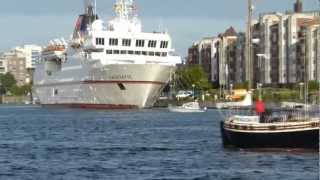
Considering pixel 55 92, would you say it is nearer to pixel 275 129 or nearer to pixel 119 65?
pixel 119 65

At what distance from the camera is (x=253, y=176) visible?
44.8 metres

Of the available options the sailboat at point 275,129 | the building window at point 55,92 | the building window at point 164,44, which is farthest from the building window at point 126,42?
the sailboat at point 275,129

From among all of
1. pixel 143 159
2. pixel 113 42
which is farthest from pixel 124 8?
pixel 143 159

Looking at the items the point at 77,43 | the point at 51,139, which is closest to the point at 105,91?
the point at 77,43

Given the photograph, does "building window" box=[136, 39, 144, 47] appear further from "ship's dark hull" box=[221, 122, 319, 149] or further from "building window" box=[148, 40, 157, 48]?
"ship's dark hull" box=[221, 122, 319, 149]

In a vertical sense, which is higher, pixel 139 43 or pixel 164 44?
pixel 139 43

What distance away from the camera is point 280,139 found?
180 ft

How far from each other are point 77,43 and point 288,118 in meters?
116

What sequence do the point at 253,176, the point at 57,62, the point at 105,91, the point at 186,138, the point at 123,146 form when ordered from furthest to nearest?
the point at 57,62 < the point at 105,91 < the point at 186,138 < the point at 123,146 < the point at 253,176

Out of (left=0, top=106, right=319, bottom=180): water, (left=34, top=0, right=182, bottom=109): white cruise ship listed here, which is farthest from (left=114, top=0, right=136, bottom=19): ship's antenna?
(left=0, top=106, right=319, bottom=180): water

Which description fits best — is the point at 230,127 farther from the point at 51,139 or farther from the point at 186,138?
the point at 51,139

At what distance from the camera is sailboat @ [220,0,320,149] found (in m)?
54.2

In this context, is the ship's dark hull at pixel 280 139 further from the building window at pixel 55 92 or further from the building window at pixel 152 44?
the building window at pixel 55 92

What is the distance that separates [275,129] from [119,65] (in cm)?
9663
